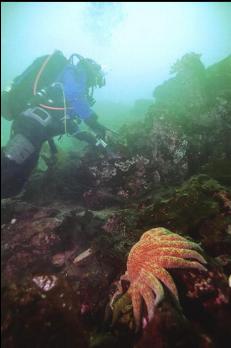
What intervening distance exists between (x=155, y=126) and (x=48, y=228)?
5.52 metres

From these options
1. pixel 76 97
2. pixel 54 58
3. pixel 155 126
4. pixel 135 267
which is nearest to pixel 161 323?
pixel 135 267

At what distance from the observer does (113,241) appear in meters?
4.33

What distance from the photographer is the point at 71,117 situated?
251 inches

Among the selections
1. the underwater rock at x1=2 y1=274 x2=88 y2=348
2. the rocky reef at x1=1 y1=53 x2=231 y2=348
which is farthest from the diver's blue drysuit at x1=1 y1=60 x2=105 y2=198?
the underwater rock at x1=2 y1=274 x2=88 y2=348

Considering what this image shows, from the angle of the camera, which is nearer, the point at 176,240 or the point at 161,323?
the point at 161,323

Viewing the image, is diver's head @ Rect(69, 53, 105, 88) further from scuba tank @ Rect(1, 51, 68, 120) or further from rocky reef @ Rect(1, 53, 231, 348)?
rocky reef @ Rect(1, 53, 231, 348)

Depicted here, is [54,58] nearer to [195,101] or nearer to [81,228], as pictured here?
[81,228]

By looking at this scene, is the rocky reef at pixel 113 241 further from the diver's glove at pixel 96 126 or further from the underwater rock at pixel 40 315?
the diver's glove at pixel 96 126

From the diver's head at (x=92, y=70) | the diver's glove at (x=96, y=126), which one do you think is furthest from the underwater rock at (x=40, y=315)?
the diver's head at (x=92, y=70)

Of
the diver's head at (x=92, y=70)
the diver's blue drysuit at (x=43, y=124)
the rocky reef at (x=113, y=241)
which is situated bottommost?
the rocky reef at (x=113, y=241)

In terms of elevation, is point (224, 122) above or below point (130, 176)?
above

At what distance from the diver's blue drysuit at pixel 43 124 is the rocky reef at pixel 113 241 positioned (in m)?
0.25

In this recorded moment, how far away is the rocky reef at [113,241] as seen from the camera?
246 centimetres

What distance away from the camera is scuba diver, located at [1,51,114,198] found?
354 cm
